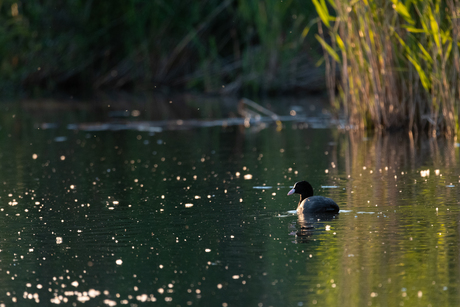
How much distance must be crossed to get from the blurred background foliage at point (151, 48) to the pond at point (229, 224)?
27.4 feet

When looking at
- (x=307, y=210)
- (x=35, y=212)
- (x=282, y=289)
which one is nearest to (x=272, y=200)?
(x=307, y=210)

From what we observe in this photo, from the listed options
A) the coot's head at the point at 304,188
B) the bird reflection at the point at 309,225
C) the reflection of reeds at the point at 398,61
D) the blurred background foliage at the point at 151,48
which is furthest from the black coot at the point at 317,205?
the blurred background foliage at the point at 151,48

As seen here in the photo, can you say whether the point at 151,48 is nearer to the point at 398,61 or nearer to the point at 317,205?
the point at 398,61

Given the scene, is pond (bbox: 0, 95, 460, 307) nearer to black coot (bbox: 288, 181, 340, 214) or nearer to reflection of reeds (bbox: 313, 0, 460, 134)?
black coot (bbox: 288, 181, 340, 214)

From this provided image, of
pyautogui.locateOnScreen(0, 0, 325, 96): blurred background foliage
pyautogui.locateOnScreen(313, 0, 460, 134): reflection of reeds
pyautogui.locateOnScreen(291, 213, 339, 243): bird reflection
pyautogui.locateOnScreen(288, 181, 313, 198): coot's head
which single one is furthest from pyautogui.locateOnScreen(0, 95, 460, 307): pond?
pyautogui.locateOnScreen(0, 0, 325, 96): blurred background foliage

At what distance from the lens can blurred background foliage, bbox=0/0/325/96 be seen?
19734 millimetres

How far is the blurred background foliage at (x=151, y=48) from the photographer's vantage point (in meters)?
19.7

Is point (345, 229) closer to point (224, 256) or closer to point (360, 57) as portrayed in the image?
point (224, 256)

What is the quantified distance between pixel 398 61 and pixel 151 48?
12.3m

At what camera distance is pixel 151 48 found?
22.0 m

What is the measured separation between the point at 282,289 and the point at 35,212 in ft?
9.70

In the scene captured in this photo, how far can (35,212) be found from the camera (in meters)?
6.67

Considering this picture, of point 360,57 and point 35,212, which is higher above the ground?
point 360,57

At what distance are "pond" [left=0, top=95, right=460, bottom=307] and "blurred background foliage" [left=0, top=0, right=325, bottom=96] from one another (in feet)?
27.4
